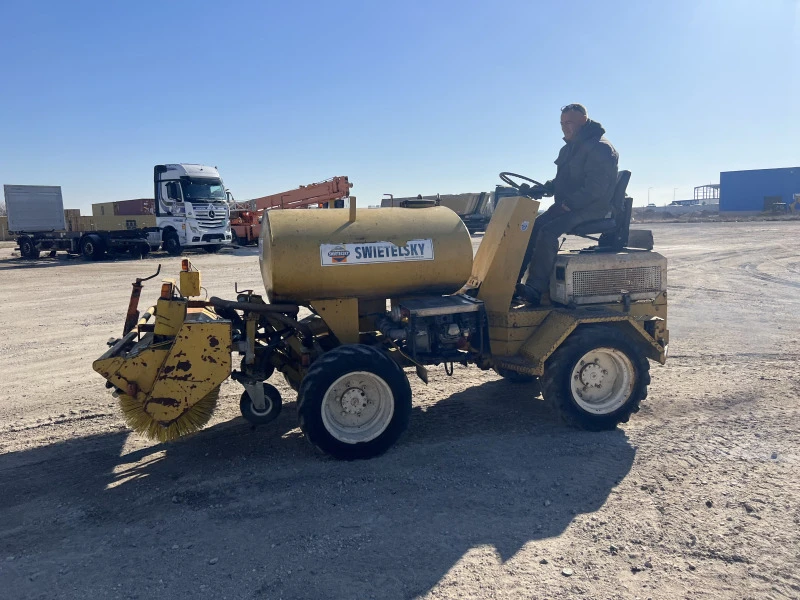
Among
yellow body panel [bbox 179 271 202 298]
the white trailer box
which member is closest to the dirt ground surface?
yellow body panel [bbox 179 271 202 298]

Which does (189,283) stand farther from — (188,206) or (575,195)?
(188,206)

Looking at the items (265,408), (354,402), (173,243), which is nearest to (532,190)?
(354,402)

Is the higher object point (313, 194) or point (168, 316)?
point (313, 194)

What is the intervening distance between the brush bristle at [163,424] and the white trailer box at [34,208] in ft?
84.9

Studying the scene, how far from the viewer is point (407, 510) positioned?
3.92 metres

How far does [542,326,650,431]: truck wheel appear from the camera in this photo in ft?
16.8

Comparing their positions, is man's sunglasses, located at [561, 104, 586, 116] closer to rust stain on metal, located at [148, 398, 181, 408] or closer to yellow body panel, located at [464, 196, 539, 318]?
yellow body panel, located at [464, 196, 539, 318]

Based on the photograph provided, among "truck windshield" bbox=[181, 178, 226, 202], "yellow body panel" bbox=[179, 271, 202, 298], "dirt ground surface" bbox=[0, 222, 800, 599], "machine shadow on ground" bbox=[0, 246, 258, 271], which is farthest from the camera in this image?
"truck windshield" bbox=[181, 178, 226, 202]

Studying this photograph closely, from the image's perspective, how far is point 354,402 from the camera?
475 centimetres

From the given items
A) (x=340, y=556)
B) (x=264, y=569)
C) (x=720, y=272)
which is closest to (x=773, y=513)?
(x=340, y=556)

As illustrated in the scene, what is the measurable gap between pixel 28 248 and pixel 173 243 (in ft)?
21.0

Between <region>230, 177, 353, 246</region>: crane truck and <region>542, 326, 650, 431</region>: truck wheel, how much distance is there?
20467 mm

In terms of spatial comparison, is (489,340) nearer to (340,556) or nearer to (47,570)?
(340,556)

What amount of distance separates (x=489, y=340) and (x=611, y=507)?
6.35ft
